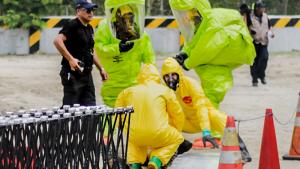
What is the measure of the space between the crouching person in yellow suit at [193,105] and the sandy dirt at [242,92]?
56 centimetres

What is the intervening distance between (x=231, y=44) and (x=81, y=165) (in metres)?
3.86

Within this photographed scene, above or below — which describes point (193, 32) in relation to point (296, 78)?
above

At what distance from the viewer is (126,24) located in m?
10.5

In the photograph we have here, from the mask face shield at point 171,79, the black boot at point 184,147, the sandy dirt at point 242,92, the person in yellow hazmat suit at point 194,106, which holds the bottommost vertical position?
the sandy dirt at point 242,92

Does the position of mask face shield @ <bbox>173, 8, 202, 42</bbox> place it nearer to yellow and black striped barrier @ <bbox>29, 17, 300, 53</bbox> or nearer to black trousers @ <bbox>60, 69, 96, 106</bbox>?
black trousers @ <bbox>60, 69, 96, 106</bbox>

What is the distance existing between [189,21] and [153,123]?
2697mm

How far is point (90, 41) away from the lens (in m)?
9.60

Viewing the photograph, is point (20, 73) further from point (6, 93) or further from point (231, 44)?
point (231, 44)

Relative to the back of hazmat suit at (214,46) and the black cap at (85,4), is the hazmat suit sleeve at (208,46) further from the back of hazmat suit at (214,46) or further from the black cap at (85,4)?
the black cap at (85,4)

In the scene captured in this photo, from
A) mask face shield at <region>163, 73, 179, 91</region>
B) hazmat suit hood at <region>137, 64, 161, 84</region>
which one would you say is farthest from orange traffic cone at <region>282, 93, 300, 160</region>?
hazmat suit hood at <region>137, 64, 161, 84</region>

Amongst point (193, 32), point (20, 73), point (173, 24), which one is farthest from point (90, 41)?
point (173, 24)

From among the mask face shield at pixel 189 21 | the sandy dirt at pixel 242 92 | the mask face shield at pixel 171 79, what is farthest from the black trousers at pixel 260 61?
the mask face shield at pixel 171 79

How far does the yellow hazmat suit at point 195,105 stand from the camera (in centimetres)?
918

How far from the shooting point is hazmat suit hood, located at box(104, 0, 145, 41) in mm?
10445
